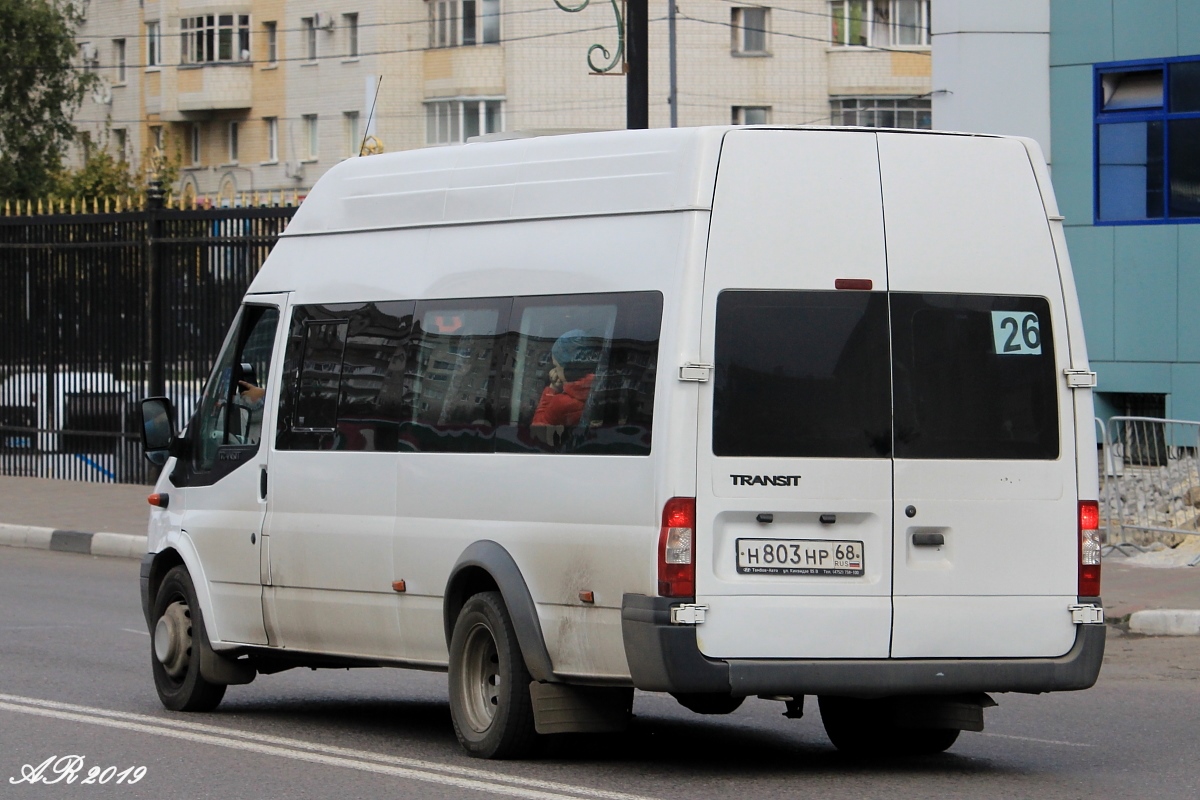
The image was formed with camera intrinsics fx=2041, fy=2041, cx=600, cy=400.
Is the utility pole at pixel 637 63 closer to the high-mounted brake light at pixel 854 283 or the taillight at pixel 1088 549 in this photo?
the high-mounted brake light at pixel 854 283

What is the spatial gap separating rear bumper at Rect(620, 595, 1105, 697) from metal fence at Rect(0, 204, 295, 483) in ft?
48.9

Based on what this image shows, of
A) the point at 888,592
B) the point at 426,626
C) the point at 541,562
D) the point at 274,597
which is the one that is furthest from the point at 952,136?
the point at 274,597

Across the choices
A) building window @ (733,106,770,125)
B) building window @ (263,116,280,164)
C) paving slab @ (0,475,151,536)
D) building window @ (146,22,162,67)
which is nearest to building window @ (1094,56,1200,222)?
paving slab @ (0,475,151,536)

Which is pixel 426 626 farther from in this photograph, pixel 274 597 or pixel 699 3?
pixel 699 3

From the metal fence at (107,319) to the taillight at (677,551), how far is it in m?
14.9

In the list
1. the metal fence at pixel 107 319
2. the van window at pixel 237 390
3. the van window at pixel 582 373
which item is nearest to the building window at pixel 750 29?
the metal fence at pixel 107 319

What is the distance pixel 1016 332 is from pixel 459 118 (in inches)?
2040

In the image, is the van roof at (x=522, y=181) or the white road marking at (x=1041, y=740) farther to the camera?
the white road marking at (x=1041, y=740)

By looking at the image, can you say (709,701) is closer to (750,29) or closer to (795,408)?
(795,408)

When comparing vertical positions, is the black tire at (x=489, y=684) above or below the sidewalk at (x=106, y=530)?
above

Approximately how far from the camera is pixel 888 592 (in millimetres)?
7469

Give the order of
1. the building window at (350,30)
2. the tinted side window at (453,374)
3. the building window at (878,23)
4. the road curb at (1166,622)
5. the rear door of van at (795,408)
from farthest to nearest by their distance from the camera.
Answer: the building window at (350,30)
the building window at (878,23)
the road curb at (1166,622)
the tinted side window at (453,374)
the rear door of van at (795,408)

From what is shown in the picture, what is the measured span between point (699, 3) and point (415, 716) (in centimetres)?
5004

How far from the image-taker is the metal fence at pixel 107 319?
2233cm
